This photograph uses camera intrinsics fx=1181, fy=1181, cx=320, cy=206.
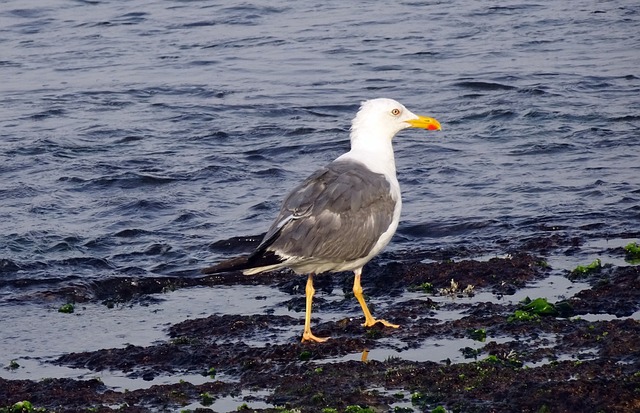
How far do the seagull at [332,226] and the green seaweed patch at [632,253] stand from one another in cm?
202

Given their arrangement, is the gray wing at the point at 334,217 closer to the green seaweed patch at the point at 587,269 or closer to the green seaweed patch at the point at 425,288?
the green seaweed patch at the point at 425,288

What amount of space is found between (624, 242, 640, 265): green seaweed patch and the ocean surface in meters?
0.80

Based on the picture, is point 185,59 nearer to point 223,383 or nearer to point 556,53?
point 556,53

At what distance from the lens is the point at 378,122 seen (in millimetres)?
9508

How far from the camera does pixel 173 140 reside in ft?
50.6

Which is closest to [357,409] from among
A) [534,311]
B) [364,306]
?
[364,306]

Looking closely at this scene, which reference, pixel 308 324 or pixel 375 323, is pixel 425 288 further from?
pixel 308 324

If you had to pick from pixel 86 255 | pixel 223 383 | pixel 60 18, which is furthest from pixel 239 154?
pixel 60 18

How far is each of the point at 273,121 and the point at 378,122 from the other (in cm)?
673

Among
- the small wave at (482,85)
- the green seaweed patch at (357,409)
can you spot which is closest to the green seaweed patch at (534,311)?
the green seaweed patch at (357,409)

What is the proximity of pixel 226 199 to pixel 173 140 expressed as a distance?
2731 mm

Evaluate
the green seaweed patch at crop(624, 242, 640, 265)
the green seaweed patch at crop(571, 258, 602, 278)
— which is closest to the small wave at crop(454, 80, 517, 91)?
the green seaweed patch at crop(624, 242, 640, 265)

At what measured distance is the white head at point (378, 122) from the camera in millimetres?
9422

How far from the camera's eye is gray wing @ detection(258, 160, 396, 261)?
8281 mm
